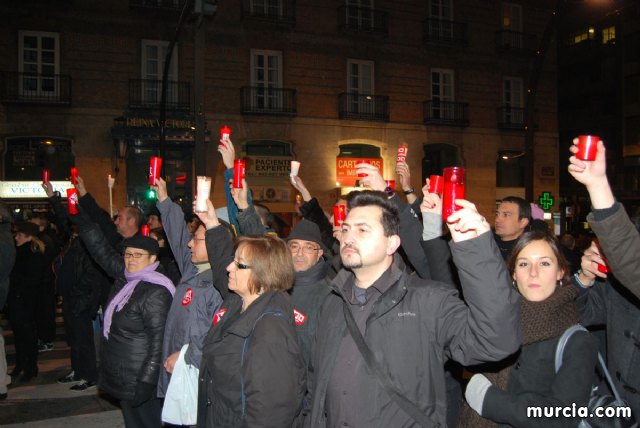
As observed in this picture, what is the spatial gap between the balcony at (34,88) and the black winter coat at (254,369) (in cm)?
1745

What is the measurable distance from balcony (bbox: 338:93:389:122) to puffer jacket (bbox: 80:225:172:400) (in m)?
18.1

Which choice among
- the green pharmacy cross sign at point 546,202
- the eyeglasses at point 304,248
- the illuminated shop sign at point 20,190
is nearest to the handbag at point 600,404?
the eyeglasses at point 304,248

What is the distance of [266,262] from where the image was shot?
3.46 meters

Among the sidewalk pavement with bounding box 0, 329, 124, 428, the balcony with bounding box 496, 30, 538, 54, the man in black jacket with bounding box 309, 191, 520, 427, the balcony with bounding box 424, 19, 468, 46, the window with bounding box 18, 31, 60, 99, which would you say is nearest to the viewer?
the man in black jacket with bounding box 309, 191, 520, 427

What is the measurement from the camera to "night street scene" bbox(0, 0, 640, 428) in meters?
2.62

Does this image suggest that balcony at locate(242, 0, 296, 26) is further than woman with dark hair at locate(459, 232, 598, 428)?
Yes

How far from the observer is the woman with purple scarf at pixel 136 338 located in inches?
173

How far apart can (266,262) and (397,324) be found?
1.10 meters

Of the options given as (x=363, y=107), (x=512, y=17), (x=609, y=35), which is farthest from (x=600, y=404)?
(x=609, y=35)

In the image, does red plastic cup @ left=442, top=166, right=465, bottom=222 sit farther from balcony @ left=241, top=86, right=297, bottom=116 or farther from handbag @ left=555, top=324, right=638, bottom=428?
balcony @ left=241, top=86, right=297, bottom=116

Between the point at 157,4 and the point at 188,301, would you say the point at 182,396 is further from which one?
the point at 157,4

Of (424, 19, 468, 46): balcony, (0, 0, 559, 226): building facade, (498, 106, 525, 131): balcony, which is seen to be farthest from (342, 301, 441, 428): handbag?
(498, 106, 525, 131): balcony

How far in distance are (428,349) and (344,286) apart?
0.59 metres

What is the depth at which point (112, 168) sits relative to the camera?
18.8 metres
